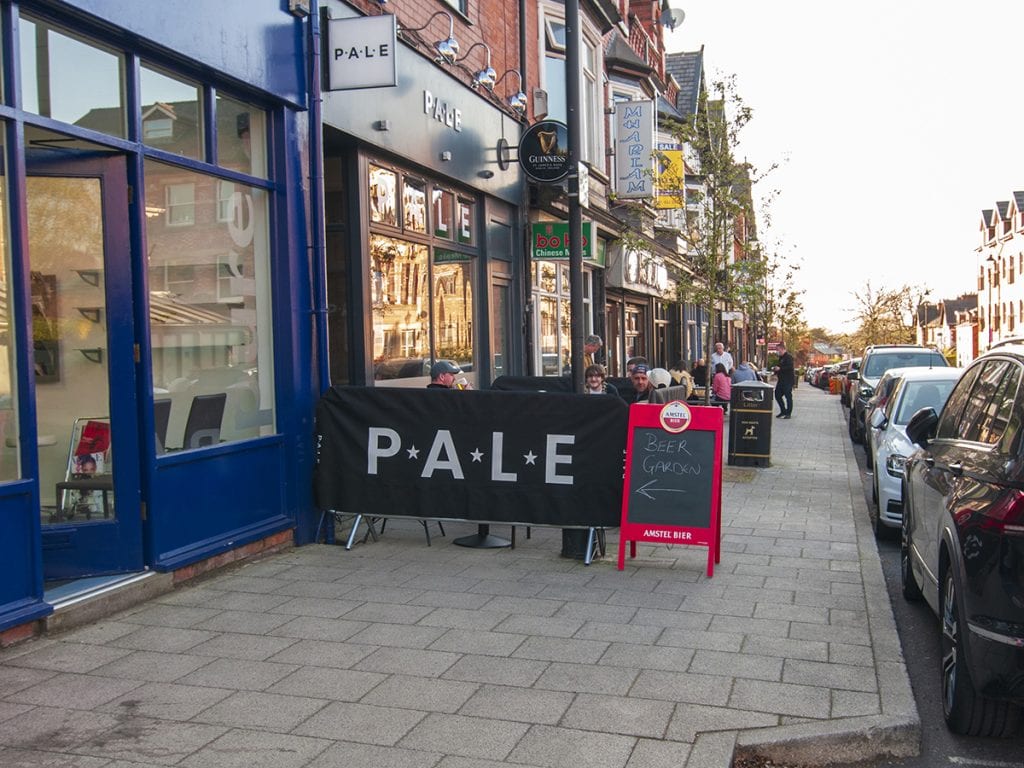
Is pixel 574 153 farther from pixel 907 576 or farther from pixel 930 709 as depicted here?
pixel 930 709

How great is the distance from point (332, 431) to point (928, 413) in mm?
4451

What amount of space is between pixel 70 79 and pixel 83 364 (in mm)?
1875

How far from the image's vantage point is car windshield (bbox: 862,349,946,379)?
21.0 m

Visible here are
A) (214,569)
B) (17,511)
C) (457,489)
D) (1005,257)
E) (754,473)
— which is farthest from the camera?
(1005,257)

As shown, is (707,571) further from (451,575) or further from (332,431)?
(332,431)

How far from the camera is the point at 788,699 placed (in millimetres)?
4777

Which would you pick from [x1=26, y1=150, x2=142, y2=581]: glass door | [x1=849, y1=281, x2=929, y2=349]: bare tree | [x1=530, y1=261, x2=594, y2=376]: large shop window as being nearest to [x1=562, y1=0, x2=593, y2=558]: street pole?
[x1=26, y1=150, x2=142, y2=581]: glass door

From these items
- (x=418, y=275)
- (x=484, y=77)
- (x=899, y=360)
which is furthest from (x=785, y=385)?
(x=418, y=275)

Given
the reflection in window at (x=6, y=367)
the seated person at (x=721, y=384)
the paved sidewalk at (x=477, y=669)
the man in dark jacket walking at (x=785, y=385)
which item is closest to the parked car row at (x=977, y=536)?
the paved sidewalk at (x=477, y=669)

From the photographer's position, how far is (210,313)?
306 inches

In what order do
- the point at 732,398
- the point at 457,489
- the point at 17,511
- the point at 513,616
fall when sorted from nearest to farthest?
the point at 17,511, the point at 513,616, the point at 457,489, the point at 732,398

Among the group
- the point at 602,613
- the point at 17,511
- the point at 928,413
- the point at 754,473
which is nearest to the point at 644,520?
the point at 602,613

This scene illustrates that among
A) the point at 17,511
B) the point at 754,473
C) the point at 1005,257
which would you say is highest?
the point at 1005,257

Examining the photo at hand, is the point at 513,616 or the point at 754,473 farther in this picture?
the point at 754,473
